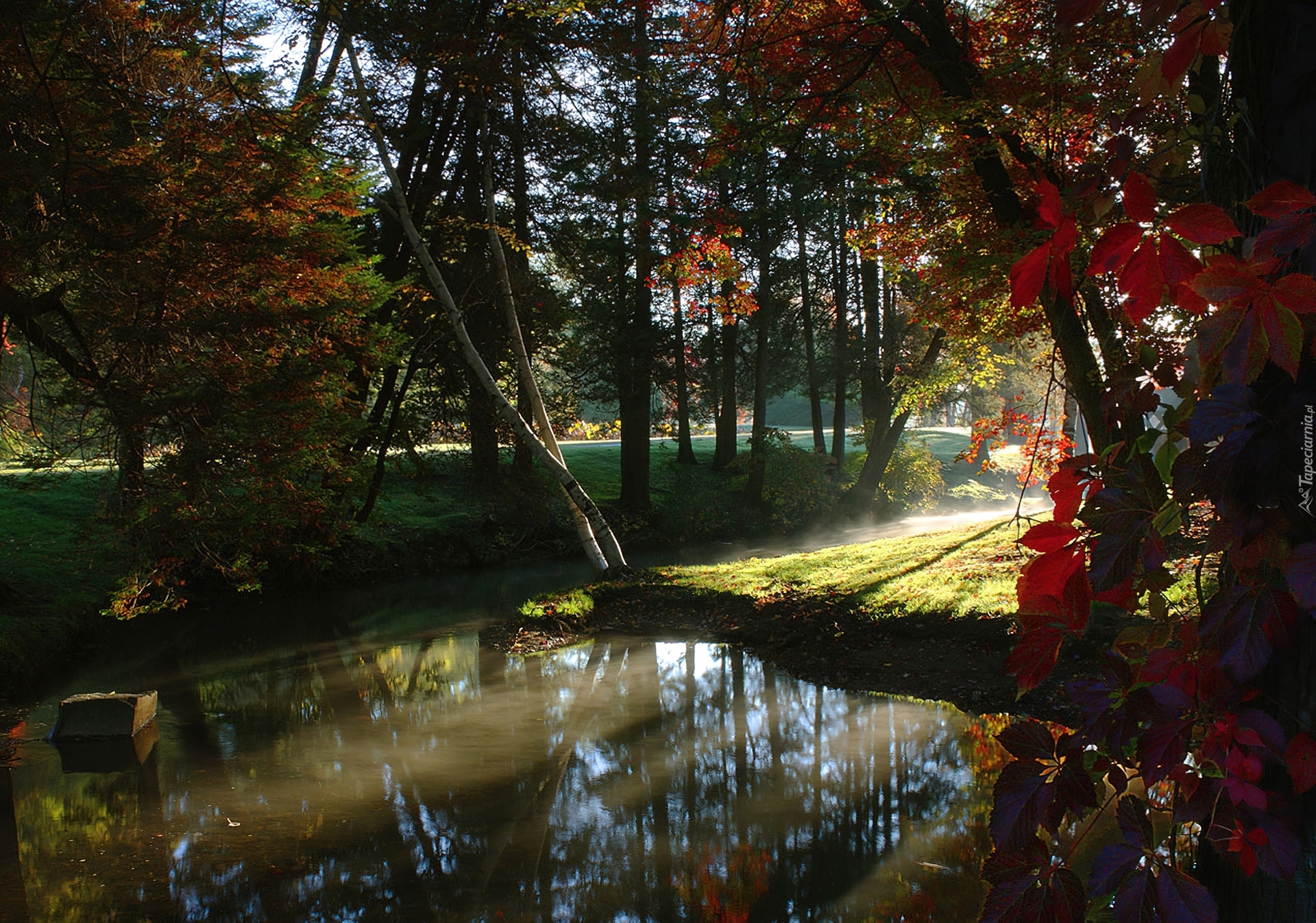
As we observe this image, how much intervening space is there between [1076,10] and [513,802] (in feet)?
18.0

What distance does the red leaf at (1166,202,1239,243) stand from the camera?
1.07 m

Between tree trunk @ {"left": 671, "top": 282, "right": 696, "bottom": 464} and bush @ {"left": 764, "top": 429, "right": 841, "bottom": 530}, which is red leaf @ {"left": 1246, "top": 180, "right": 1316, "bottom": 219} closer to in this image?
tree trunk @ {"left": 671, "top": 282, "right": 696, "bottom": 464}

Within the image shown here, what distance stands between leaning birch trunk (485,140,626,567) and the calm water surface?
3842 mm

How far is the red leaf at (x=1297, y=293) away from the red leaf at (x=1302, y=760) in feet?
1.95

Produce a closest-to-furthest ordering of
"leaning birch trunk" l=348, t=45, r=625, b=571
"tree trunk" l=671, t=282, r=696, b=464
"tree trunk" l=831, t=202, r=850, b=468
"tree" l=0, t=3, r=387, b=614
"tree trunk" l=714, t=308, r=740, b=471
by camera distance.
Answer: "tree" l=0, t=3, r=387, b=614, "leaning birch trunk" l=348, t=45, r=625, b=571, "tree trunk" l=671, t=282, r=696, b=464, "tree trunk" l=831, t=202, r=850, b=468, "tree trunk" l=714, t=308, r=740, b=471

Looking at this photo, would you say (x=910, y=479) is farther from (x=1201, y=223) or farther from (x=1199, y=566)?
(x=1201, y=223)

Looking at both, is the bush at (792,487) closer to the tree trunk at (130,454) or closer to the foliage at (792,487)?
the foliage at (792,487)

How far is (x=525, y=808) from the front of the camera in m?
5.47

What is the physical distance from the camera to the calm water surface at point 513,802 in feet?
14.4

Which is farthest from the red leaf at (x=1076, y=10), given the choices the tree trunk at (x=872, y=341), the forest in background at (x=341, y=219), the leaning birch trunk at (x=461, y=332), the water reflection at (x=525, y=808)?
the tree trunk at (x=872, y=341)

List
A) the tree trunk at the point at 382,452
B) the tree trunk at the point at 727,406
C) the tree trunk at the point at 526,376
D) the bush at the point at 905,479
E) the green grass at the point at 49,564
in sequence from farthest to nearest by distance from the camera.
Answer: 1. the bush at the point at 905,479
2. the tree trunk at the point at 727,406
3. the tree trunk at the point at 382,452
4. the tree trunk at the point at 526,376
5. the green grass at the point at 49,564

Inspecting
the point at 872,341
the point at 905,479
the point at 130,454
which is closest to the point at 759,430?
the point at 872,341

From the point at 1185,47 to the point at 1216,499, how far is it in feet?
2.07

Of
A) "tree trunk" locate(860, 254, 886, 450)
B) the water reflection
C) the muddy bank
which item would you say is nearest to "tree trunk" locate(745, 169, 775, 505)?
"tree trunk" locate(860, 254, 886, 450)
